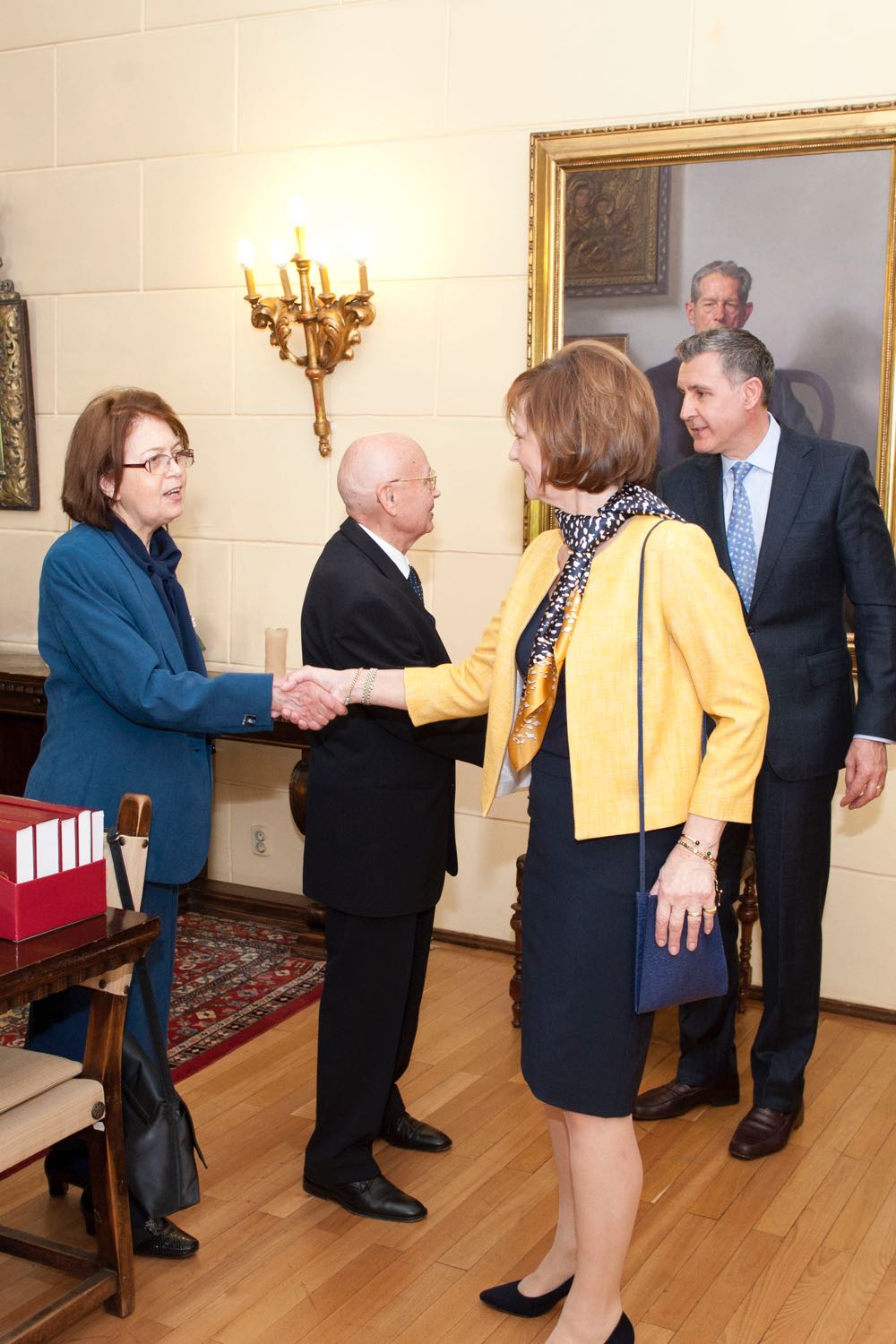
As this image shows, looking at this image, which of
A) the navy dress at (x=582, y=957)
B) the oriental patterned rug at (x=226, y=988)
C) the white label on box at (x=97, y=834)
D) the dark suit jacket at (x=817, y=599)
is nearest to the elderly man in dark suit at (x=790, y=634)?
the dark suit jacket at (x=817, y=599)

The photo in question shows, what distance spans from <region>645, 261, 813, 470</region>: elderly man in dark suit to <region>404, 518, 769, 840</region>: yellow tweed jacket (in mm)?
2030

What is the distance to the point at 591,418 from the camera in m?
2.15

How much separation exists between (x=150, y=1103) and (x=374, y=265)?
317 centimetres

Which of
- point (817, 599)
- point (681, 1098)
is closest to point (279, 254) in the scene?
point (817, 599)

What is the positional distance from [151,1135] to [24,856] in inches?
25.3

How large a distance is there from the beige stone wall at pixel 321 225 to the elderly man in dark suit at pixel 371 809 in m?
1.77

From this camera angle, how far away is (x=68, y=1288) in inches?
106

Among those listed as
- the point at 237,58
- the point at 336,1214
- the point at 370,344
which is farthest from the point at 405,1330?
the point at 237,58

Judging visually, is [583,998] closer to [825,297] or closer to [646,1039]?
[646,1039]

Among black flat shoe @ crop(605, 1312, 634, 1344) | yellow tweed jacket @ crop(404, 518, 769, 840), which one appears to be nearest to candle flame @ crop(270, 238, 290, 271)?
yellow tweed jacket @ crop(404, 518, 769, 840)

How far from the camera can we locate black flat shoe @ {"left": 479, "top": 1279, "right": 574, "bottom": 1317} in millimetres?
2568

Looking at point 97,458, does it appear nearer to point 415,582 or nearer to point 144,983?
point 415,582

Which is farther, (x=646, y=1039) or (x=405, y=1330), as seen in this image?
(x=405, y=1330)

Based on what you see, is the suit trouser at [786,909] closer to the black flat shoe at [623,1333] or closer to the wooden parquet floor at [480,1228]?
the wooden parquet floor at [480,1228]
